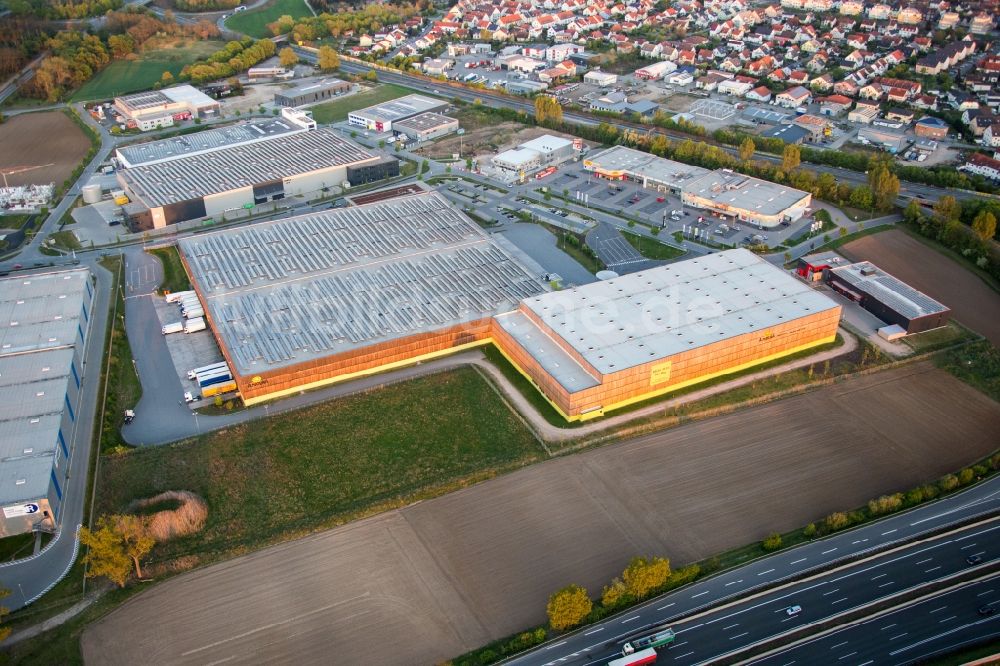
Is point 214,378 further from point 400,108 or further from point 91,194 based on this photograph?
point 400,108

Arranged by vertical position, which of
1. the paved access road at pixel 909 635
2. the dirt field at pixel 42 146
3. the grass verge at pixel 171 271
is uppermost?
the paved access road at pixel 909 635

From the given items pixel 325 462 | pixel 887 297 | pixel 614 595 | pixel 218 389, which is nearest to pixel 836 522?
pixel 614 595

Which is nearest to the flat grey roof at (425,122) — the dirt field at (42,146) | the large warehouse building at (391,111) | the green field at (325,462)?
the large warehouse building at (391,111)

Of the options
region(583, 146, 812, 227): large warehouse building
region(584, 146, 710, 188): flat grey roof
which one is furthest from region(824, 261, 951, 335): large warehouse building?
region(584, 146, 710, 188): flat grey roof

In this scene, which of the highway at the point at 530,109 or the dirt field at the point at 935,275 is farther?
the highway at the point at 530,109

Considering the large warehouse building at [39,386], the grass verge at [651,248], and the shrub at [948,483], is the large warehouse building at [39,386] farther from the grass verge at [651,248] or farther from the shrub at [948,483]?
the shrub at [948,483]

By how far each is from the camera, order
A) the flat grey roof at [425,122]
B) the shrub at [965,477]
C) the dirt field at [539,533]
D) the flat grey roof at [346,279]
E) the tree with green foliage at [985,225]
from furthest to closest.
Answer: the flat grey roof at [425,122] → the tree with green foliage at [985,225] → the flat grey roof at [346,279] → the shrub at [965,477] → the dirt field at [539,533]

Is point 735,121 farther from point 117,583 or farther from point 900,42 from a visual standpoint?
point 117,583

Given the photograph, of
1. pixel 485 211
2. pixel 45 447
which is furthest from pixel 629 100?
pixel 45 447
